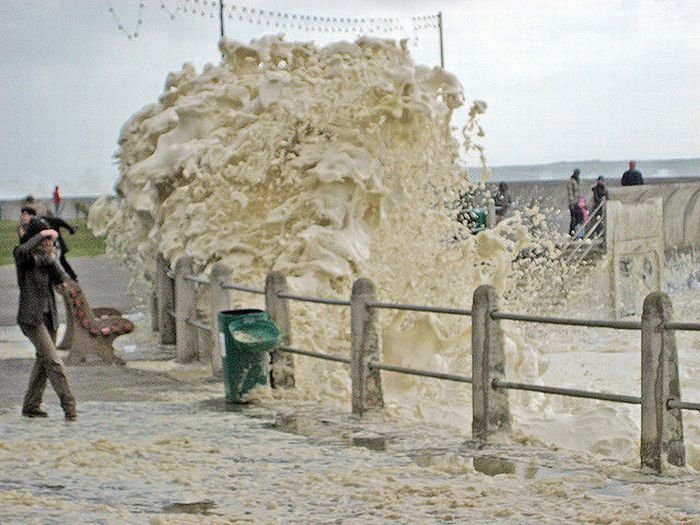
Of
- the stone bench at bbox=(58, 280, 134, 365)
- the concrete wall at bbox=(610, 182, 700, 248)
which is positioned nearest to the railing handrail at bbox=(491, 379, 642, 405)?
the stone bench at bbox=(58, 280, 134, 365)

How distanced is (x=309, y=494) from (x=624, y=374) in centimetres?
2394

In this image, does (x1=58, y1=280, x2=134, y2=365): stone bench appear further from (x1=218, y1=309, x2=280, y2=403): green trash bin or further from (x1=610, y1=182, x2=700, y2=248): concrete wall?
(x1=610, y1=182, x2=700, y2=248): concrete wall

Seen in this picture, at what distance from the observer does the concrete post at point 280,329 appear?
16.6 meters

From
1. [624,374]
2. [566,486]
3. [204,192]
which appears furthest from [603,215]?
[566,486]

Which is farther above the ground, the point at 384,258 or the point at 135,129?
the point at 135,129

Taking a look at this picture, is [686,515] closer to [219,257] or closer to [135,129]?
[219,257]

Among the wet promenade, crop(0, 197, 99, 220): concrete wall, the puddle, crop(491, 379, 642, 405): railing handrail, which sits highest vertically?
crop(0, 197, 99, 220): concrete wall

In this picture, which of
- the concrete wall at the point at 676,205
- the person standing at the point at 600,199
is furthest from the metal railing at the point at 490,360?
the concrete wall at the point at 676,205

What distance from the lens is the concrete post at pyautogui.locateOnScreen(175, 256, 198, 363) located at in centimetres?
1966

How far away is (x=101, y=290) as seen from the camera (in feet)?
106

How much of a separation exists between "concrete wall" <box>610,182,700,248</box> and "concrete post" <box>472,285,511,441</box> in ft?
95.7

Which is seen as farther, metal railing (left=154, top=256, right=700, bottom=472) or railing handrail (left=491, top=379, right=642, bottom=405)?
railing handrail (left=491, top=379, right=642, bottom=405)

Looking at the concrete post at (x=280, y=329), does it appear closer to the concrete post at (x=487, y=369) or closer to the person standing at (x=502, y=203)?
the concrete post at (x=487, y=369)

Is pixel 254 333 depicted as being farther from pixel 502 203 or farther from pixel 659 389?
pixel 502 203
